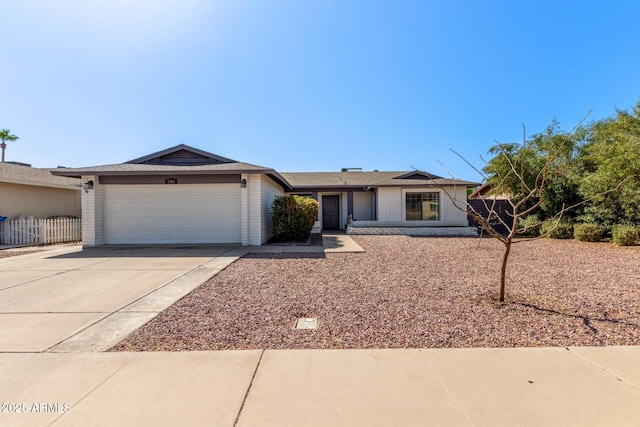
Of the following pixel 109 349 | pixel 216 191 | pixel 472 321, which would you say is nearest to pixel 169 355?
pixel 109 349

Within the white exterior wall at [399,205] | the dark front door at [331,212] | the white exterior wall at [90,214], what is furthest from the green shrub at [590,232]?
the white exterior wall at [90,214]

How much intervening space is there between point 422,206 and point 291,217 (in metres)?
8.64

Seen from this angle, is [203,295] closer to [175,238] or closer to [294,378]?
[294,378]

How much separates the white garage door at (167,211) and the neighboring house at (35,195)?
15.8ft

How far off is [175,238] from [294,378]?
35.6 ft

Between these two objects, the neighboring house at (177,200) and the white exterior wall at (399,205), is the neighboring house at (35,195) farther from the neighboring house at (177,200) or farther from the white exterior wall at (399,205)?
the white exterior wall at (399,205)

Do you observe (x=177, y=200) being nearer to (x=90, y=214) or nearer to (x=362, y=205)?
(x=90, y=214)

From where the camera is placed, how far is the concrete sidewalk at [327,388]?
7.33 ft

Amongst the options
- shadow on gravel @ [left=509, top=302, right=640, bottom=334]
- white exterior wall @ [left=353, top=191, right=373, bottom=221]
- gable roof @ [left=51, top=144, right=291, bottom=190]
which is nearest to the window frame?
white exterior wall @ [left=353, top=191, right=373, bottom=221]

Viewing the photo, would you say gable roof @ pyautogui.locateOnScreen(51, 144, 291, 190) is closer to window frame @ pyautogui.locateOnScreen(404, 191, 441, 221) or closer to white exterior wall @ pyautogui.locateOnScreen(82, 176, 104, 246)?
white exterior wall @ pyautogui.locateOnScreen(82, 176, 104, 246)

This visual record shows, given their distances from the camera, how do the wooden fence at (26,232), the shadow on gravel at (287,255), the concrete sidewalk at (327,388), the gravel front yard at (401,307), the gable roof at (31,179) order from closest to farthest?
1. the concrete sidewalk at (327,388)
2. the gravel front yard at (401,307)
3. the shadow on gravel at (287,255)
4. the wooden fence at (26,232)
5. the gable roof at (31,179)

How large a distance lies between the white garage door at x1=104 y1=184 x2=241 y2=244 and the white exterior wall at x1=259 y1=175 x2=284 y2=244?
98cm

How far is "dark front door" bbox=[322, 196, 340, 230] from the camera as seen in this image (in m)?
20.1

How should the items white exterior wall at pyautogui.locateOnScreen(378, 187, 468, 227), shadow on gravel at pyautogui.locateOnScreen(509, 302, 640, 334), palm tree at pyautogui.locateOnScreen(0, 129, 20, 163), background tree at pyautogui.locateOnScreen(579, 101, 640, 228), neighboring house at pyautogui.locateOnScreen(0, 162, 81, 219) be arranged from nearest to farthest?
1. shadow on gravel at pyautogui.locateOnScreen(509, 302, 640, 334)
2. background tree at pyautogui.locateOnScreen(579, 101, 640, 228)
3. neighboring house at pyautogui.locateOnScreen(0, 162, 81, 219)
4. white exterior wall at pyautogui.locateOnScreen(378, 187, 468, 227)
5. palm tree at pyautogui.locateOnScreen(0, 129, 20, 163)
